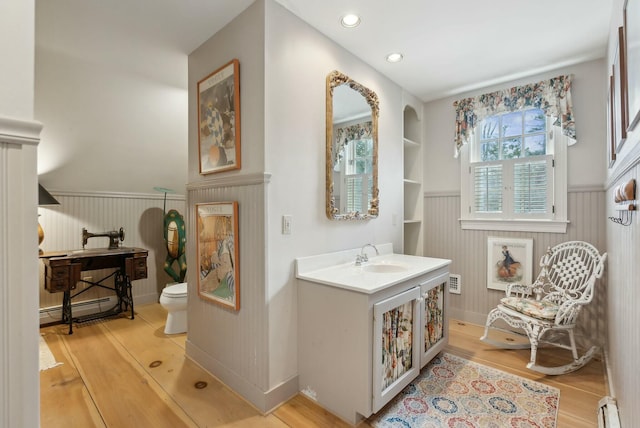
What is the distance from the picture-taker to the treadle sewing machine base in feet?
9.62

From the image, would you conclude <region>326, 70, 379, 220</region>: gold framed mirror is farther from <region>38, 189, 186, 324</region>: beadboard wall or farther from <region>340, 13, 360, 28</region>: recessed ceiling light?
<region>38, 189, 186, 324</region>: beadboard wall

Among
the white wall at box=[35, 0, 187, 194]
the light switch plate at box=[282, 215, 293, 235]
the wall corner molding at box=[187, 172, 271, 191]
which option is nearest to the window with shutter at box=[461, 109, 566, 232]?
the light switch plate at box=[282, 215, 293, 235]

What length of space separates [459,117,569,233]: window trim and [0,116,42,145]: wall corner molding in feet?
11.0

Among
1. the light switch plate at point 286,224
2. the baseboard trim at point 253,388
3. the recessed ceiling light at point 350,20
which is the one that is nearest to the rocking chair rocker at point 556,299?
the baseboard trim at point 253,388

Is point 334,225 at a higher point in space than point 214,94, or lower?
lower

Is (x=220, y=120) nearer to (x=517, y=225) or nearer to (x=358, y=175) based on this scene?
(x=358, y=175)

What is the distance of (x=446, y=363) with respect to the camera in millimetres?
2426

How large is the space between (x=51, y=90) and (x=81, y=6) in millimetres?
1070

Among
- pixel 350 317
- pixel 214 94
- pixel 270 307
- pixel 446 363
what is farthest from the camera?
pixel 446 363

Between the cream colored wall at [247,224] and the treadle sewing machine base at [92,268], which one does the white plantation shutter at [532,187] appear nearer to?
the cream colored wall at [247,224]

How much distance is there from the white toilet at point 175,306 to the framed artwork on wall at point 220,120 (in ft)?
4.26

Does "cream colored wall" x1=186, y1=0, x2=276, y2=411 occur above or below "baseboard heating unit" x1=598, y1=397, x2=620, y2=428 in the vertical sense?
above

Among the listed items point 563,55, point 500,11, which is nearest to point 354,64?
point 500,11

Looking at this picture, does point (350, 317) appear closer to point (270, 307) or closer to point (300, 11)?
point (270, 307)
